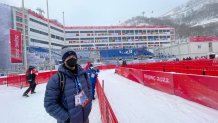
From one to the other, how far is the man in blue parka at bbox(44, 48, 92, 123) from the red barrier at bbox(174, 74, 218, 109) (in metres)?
5.35

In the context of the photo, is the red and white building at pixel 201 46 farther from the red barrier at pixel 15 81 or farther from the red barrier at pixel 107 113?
the red barrier at pixel 107 113

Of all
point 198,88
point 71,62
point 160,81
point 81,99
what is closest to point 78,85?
point 81,99

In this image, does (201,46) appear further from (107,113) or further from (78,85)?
(78,85)

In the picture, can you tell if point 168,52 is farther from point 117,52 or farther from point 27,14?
point 27,14

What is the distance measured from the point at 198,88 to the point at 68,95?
6.43 m

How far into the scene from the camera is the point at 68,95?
3.38 meters

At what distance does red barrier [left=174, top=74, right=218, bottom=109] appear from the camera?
308 inches

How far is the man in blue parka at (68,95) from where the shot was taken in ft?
10.9

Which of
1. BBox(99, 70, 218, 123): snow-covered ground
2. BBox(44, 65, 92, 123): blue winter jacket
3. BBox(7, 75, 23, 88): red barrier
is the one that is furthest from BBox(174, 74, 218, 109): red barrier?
BBox(7, 75, 23, 88): red barrier

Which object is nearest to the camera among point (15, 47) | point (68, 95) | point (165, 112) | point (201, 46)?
point (68, 95)

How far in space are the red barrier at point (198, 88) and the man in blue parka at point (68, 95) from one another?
211 inches

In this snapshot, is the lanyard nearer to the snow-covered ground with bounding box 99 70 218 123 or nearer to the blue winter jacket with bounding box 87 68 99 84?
the snow-covered ground with bounding box 99 70 218 123

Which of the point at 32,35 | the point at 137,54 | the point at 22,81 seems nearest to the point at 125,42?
the point at 137,54

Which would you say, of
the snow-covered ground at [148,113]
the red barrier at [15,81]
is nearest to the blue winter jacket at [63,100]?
the snow-covered ground at [148,113]
